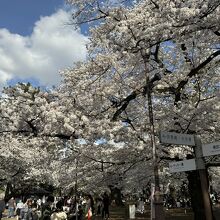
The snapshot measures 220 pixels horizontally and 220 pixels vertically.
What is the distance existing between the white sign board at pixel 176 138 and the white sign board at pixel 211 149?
0.35 metres

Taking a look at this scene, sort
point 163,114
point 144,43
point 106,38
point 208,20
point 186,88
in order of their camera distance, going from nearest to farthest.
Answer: point 208,20 < point 144,43 < point 106,38 < point 163,114 < point 186,88

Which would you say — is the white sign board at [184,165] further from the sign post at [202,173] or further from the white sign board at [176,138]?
the white sign board at [176,138]

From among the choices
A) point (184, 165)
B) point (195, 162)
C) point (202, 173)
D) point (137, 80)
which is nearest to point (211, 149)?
point (195, 162)

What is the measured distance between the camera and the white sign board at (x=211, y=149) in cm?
787

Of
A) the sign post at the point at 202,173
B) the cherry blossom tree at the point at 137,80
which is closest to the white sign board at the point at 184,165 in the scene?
the sign post at the point at 202,173

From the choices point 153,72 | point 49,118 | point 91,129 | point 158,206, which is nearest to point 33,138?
point 49,118

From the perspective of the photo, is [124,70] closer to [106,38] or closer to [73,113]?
[106,38]

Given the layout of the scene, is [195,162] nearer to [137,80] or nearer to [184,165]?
[184,165]

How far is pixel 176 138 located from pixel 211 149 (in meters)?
0.78

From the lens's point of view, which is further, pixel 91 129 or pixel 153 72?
pixel 153 72

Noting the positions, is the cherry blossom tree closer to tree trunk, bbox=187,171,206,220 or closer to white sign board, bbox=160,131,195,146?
tree trunk, bbox=187,171,206,220

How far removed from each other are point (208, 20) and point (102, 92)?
223 inches

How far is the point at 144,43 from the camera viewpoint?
1200cm

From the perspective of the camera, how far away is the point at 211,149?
797 centimetres
